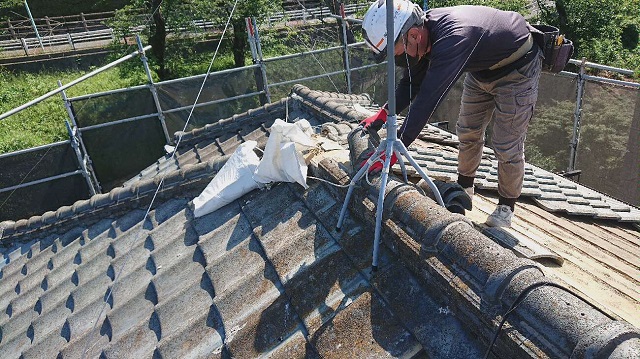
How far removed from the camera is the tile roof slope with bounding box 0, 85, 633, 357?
236cm

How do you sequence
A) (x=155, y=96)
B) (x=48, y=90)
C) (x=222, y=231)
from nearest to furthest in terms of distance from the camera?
(x=222, y=231) < (x=155, y=96) < (x=48, y=90)

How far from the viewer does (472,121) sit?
396 centimetres

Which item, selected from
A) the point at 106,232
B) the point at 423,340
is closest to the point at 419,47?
the point at 423,340

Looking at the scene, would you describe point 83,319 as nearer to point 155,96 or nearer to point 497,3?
point 155,96

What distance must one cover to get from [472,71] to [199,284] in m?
2.63

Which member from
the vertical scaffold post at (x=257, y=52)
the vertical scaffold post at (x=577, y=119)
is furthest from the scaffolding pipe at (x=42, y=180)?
the vertical scaffold post at (x=577, y=119)

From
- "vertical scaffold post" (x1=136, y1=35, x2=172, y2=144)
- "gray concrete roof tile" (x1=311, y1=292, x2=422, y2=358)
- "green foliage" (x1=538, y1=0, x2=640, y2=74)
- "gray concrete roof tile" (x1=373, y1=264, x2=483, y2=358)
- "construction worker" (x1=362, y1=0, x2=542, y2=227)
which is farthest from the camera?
"green foliage" (x1=538, y1=0, x2=640, y2=74)

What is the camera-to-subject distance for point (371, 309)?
2441mm

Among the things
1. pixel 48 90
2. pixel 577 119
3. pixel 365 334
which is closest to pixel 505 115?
pixel 365 334

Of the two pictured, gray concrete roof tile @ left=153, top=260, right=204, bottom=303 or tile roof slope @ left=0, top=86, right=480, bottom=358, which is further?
gray concrete roof tile @ left=153, top=260, right=204, bottom=303

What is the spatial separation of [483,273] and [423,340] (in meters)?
0.43

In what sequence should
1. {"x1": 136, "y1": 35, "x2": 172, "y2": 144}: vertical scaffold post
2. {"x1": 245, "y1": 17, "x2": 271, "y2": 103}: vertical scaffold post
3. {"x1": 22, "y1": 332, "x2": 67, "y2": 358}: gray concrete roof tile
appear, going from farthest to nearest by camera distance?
1. {"x1": 245, "y1": 17, "x2": 271, "y2": 103}: vertical scaffold post
2. {"x1": 136, "y1": 35, "x2": 172, "y2": 144}: vertical scaffold post
3. {"x1": 22, "y1": 332, "x2": 67, "y2": 358}: gray concrete roof tile

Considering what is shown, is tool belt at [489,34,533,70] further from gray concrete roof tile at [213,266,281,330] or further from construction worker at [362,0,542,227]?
gray concrete roof tile at [213,266,281,330]

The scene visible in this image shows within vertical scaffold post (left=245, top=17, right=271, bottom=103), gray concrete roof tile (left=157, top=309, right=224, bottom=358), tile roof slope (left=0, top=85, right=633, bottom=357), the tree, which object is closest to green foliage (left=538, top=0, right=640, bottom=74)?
the tree
